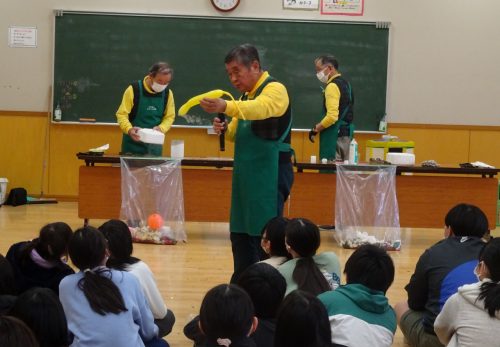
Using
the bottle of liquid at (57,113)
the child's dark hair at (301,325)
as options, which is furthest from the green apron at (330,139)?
the child's dark hair at (301,325)

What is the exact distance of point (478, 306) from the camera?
2.62 metres

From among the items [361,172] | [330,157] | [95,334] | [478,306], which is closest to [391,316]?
[478,306]

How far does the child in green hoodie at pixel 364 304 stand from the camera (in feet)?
8.53

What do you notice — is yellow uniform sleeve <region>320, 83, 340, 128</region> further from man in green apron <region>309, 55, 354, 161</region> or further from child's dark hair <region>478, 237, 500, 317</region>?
child's dark hair <region>478, 237, 500, 317</region>

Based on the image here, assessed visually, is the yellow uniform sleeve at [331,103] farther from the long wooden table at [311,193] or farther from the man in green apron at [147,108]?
the man in green apron at [147,108]

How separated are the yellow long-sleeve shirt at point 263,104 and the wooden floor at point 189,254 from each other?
3.81ft

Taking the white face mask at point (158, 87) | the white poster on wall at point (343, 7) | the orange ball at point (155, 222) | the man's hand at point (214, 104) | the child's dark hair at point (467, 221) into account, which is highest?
the white poster on wall at point (343, 7)

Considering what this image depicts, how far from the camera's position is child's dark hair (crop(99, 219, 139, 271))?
125 inches

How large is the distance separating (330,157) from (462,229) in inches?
160

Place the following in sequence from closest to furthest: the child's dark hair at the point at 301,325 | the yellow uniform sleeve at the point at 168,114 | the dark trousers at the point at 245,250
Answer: the child's dark hair at the point at 301,325, the dark trousers at the point at 245,250, the yellow uniform sleeve at the point at 168,114

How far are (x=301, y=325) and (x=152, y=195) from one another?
4.54m

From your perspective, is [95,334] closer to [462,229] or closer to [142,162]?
[462,229]

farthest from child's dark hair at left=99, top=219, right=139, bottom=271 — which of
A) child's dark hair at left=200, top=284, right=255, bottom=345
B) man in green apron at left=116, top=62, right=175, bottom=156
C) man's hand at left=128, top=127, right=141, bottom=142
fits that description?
man in green apron at left=116, top=62, right=175, bottom=156

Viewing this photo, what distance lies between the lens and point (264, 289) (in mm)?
2658
